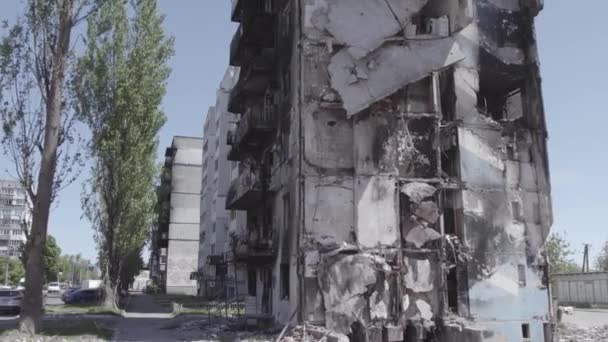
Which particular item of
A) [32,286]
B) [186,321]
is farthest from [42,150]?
[186,321]

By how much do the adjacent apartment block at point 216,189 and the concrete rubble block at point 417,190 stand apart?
103ft

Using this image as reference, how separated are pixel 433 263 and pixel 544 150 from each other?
6.64 m

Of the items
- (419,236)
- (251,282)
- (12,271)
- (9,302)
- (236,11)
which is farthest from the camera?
(12,271)

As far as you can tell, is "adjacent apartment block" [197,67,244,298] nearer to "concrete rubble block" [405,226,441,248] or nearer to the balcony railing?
the balcony railing

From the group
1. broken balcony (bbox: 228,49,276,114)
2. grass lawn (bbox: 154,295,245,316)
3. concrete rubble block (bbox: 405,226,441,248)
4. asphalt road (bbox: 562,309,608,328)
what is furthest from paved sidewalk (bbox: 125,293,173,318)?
asphalt road (bbox: 562,309,608,328)

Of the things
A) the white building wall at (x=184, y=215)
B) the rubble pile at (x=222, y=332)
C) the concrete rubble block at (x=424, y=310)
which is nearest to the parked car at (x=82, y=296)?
the rubble pile at (x=222, y=332)

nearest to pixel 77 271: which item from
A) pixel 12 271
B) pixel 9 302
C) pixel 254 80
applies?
pixel 12 271

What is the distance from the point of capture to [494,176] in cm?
2036

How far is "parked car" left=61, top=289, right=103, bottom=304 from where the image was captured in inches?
1655

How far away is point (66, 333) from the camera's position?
18547 mm

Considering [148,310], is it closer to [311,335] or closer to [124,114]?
[124,114]

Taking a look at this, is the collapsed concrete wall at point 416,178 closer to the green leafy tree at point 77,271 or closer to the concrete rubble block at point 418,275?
the concrete rubble block at point 418,275

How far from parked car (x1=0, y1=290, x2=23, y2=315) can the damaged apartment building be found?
15.4 m

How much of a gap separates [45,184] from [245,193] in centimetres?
886
